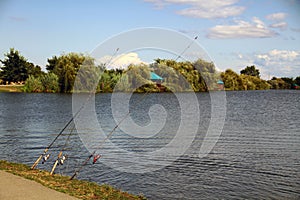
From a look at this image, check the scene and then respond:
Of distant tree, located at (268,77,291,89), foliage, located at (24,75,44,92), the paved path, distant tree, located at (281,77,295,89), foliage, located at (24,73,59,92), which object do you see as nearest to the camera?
the paved path

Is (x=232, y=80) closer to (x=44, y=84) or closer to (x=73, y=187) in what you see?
(x=44, y=84)

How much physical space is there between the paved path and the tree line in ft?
97.3

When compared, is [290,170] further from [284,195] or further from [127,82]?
[127,82]

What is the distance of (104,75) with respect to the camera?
65312 mm

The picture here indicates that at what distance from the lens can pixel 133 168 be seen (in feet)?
41.8

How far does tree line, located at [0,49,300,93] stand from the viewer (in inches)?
1865

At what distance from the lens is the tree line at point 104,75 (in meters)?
47.4

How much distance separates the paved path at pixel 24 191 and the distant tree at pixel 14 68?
8240cm

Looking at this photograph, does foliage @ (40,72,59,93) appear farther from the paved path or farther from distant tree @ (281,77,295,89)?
distant tree @ (281,77,295,89)

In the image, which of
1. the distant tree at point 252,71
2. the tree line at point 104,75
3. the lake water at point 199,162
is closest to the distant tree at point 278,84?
the distant tree at point 252,71

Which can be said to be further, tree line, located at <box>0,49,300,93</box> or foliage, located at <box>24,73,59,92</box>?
foliage, located at <box>24,73,59,92</box>

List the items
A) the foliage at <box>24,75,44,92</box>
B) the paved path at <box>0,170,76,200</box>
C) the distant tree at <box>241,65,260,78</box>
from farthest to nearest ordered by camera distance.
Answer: the distant tree at <box>241,65,260,78</box> < the foliage at <box>24,75,44,92</box> < the paved path at <box>0,170,76,200</box>

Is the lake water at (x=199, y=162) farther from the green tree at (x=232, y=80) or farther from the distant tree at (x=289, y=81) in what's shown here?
the distant tree at (x=289, y=81)

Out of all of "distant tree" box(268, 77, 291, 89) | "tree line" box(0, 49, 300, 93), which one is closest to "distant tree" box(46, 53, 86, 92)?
"tree line" box(0, 49, 300, 93)
